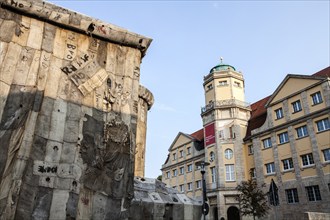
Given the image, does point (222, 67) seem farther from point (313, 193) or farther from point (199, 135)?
point (313, 193)

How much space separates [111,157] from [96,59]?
9.31 feet

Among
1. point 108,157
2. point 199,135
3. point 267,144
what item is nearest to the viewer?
point 108,157

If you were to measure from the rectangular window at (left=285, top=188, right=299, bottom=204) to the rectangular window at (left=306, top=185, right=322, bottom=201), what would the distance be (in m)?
1.39

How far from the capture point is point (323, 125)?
28.1 meters

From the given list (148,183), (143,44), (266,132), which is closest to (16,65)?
(143,44)

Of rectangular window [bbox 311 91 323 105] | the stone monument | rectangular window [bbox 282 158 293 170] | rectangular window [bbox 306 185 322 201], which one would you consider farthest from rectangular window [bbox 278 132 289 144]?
the stone monument

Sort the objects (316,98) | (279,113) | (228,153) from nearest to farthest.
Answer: (316,98) < (279,113) < (228,153)

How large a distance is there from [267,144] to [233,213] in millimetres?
10515

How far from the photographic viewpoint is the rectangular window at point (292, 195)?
2911cm

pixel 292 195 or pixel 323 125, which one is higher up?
pixel 323 125

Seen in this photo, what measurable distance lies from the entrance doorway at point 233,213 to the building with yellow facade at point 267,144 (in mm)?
132

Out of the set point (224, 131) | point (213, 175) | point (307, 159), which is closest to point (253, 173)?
point (213, 175)

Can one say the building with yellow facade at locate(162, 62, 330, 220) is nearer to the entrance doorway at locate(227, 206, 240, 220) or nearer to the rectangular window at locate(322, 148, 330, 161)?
the rectangular window at locate(322, 148, 330, 161)

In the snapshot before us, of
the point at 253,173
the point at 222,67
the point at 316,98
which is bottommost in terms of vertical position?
the point at 253,173
